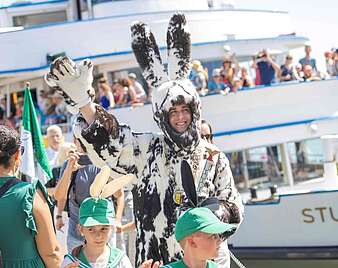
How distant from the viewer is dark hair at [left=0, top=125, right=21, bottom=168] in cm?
370

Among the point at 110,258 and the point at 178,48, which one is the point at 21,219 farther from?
the point at 178,48

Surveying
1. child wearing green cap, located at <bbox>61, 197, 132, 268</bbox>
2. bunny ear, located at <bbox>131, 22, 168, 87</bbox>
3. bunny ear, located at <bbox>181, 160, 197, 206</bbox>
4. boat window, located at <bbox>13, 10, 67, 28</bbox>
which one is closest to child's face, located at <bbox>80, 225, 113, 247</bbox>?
child wearing green cap, located at <bbox>61, 197, 132, 268</bbox>

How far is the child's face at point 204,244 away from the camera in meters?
3.14

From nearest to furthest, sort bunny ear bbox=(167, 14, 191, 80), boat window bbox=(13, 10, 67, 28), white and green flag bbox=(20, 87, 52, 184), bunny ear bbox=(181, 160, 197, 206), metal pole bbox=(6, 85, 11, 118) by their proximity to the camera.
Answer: bunny ear bbox=(181, 160, 197, 206), bunny ear bbox=(167, 14, 191, 80), white and green flag bbox=(20, 87, 52, 184), metal pole bbox=(6, 85, 11, 118), boat window bbox=(13, 10, 67, 28)

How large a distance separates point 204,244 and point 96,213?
2.86ft

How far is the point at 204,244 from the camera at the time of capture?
3150 mm

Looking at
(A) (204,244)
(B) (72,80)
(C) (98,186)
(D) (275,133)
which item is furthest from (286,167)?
(A) (204,244)

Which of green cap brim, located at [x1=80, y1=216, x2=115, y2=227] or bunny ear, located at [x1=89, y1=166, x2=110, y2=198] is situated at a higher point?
bunny ear, located at [x1=89, y1=166, x2=110, y2=198]

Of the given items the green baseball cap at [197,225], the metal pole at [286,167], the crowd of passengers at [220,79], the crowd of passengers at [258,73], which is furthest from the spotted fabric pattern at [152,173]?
the crowd of passengers at [258,73]

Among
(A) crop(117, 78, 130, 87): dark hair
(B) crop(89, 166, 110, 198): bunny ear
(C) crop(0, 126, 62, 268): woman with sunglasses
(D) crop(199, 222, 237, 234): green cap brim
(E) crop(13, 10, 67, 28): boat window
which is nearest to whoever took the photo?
(D) crop(199, 222, 237, 234): green cap brim

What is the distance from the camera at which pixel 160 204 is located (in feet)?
14.2

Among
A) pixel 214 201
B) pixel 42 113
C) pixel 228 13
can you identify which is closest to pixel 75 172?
pixel 214 201

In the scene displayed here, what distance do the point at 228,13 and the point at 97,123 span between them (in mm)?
10064

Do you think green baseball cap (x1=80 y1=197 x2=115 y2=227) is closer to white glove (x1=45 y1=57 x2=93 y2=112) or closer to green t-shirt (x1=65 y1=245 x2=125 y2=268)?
green t-shirt (x1=65 y1=245 x2=125 y2=268)
